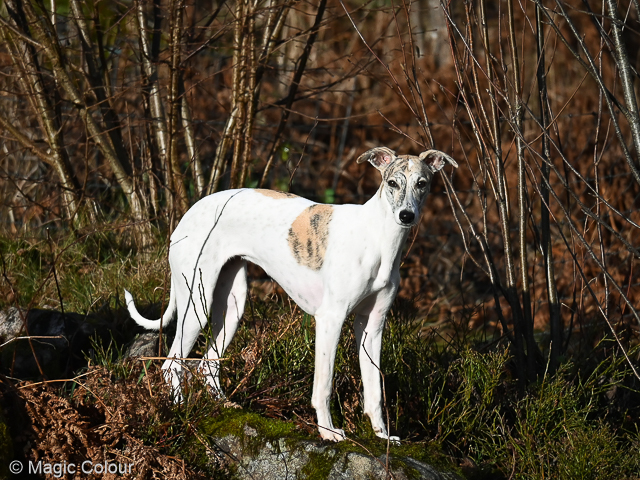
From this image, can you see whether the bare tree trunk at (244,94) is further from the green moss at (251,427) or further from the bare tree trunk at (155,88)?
the green moss at (251,427)

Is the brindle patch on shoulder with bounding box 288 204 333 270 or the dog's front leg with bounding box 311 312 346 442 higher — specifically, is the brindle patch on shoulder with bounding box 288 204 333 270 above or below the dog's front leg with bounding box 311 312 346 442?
above

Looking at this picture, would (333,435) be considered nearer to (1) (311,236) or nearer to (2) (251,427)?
(2) (251,427)

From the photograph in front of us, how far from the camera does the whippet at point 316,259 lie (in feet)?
11.5

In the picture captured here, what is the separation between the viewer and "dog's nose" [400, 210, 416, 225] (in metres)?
3.27

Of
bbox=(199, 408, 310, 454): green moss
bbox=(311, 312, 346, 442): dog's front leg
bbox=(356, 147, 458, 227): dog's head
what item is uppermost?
bbox=(356, 147, 458, 227): dog's head

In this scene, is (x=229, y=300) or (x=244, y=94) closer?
(x=229, y=300)

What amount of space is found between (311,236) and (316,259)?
119mm

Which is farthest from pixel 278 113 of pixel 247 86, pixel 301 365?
pixel 301 365

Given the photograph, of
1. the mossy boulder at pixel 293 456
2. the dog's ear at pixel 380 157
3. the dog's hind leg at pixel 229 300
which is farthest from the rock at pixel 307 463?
the dog's ear at pixel 380 157

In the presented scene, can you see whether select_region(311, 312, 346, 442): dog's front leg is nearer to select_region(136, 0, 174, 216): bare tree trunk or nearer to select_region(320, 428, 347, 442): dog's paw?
select_region(320, 428, 347, 442): dog's paw

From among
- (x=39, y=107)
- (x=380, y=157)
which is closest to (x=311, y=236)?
(x=380, y=157)

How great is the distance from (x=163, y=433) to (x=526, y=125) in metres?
8.53

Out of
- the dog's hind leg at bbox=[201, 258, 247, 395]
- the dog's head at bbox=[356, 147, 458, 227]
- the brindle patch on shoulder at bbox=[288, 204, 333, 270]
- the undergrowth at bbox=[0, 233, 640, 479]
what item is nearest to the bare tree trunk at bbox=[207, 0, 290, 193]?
the undergrowth at bbox=[0, 233, 640, 479]

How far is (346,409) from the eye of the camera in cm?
401
